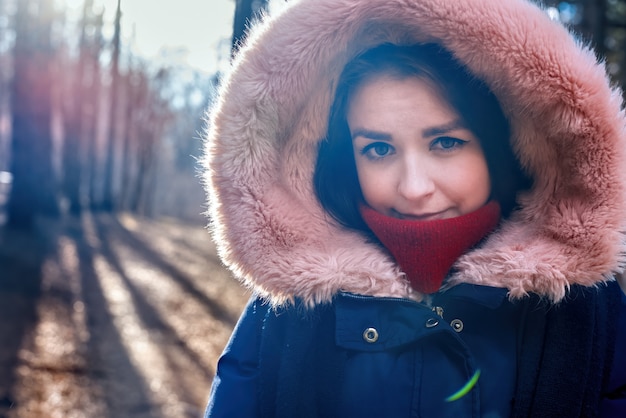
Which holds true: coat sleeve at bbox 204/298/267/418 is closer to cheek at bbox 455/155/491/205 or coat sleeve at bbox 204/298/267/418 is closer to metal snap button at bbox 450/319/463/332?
metal snap button at bbox 450/319/463/332

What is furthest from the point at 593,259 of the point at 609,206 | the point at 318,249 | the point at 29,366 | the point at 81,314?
the point at 81,314

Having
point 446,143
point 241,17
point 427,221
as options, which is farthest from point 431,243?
point 241,17

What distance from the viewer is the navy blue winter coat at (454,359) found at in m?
1.49

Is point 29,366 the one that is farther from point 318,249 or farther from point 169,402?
point 318,249

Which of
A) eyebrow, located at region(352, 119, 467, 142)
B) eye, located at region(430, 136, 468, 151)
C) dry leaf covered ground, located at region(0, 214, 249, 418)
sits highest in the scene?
eyebrow, located at region(352, 119, 467, 142)

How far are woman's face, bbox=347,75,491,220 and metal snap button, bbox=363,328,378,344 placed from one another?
0.37 m

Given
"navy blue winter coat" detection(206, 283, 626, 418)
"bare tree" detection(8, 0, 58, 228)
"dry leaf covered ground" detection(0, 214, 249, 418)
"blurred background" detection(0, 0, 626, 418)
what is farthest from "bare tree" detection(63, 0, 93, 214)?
"navy blue winter coat" detection(206, 283, 626, 418)

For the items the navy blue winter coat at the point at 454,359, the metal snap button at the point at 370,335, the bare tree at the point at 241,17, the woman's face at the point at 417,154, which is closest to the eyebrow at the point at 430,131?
the woman's face at the point at 417,154

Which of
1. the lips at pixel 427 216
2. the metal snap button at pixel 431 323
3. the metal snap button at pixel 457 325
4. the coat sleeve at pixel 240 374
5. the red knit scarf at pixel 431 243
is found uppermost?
the lips at pixel 427 216

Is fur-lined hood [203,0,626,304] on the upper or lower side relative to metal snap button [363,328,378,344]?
upper

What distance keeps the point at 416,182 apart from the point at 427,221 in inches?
4.8

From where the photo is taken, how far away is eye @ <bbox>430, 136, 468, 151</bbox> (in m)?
1.68

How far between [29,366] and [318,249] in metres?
Answer: 3.68

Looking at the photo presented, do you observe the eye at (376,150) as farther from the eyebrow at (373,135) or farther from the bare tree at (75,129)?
the bare tree at (75,129)
